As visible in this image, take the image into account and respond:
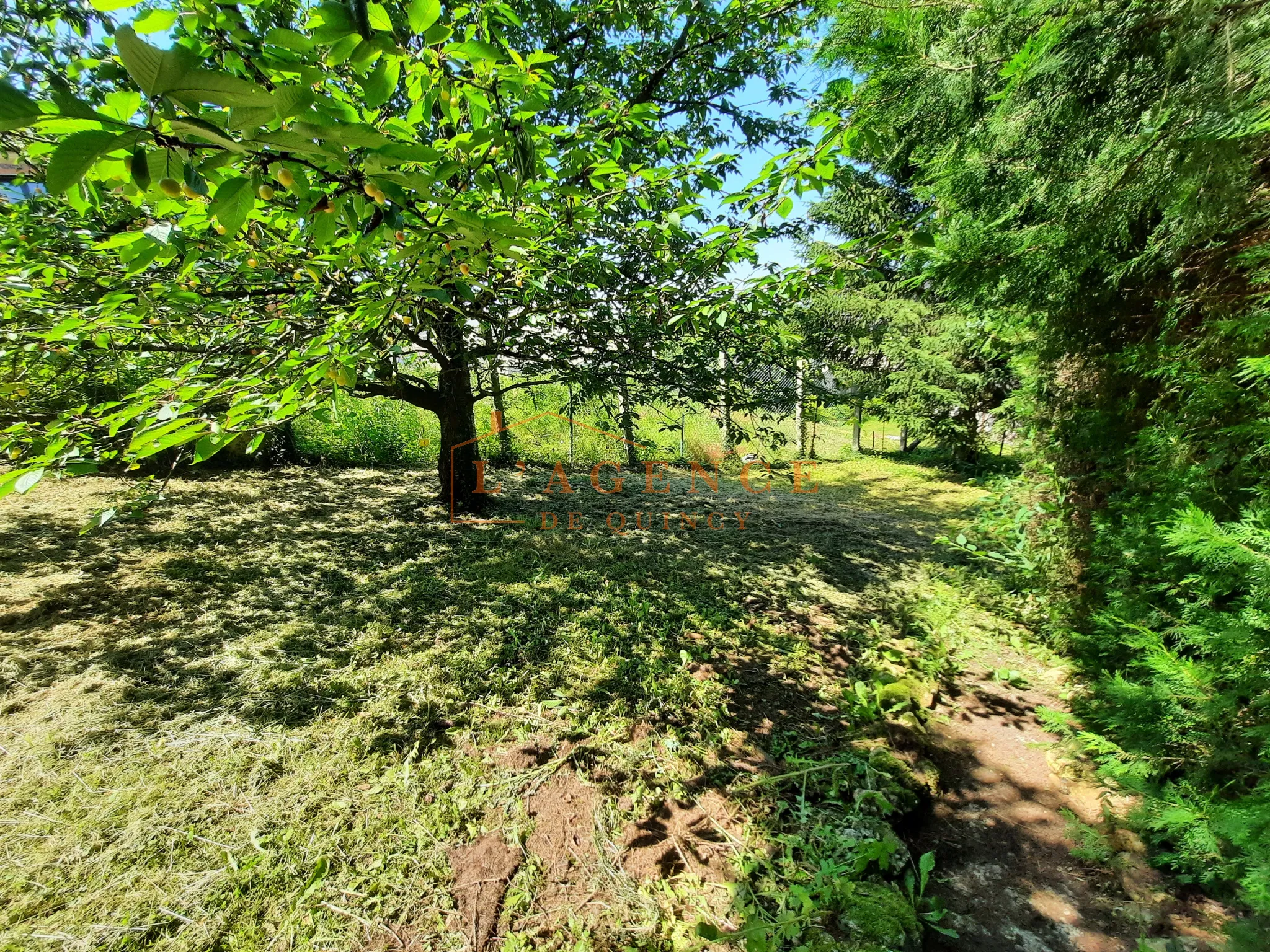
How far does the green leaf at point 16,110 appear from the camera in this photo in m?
0.47

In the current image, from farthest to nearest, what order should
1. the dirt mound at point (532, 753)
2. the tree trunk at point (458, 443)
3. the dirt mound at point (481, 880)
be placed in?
the tree trunk at point (458, 443)
the dirt mound at point (532, 753)
the dirt mound at point (481, 880)

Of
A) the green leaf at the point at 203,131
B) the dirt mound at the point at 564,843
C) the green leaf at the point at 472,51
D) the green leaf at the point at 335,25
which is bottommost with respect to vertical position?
the dirt mound at the point at 564,843

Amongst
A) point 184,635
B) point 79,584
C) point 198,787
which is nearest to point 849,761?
point 198,787

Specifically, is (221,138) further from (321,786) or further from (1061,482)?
(1061,482)

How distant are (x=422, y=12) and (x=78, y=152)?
0.55 metres

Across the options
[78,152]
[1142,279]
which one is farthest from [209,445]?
[1142,279]

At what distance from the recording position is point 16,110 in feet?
1.54

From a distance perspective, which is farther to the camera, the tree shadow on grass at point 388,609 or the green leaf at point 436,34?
the tree shadow on grass at point 388,609

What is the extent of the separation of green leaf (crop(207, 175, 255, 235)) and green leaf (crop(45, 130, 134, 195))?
0.21m

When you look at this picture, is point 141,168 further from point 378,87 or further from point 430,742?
point 430,742

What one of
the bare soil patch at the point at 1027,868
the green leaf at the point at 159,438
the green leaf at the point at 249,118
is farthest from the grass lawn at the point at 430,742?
the green leaf at the point at 249,118

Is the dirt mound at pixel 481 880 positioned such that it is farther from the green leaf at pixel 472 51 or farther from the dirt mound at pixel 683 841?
the green leaf at pixel 472 51

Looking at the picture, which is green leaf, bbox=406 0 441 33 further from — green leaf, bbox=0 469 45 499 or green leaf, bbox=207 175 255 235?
green leaf, bbox=0 469 45 499

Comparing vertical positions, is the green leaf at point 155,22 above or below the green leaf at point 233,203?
above
